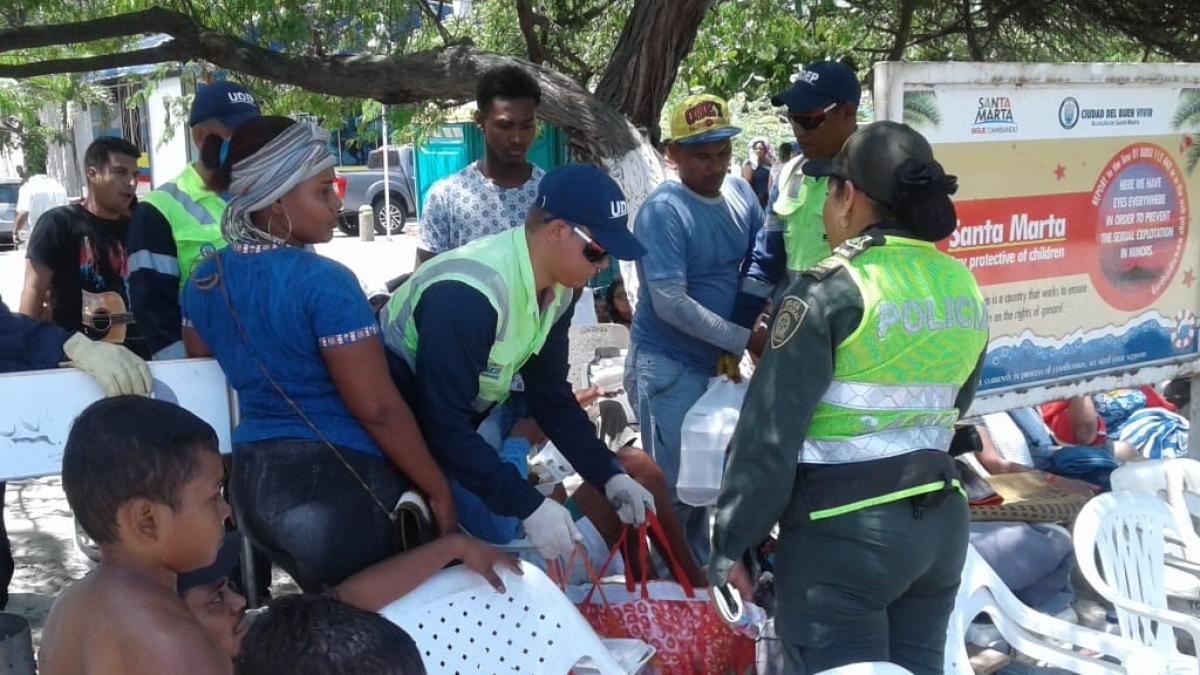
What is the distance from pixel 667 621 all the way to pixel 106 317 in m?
2.65

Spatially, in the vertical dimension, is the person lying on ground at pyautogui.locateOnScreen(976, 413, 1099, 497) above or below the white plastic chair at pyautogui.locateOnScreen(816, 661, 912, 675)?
below

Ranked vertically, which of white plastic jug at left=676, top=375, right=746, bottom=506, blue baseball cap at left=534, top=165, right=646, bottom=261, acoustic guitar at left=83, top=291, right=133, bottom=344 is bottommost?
white plastic jug at left=676, top=375, right=746, bottom=506

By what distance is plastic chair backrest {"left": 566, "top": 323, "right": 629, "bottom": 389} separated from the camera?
5.71 m

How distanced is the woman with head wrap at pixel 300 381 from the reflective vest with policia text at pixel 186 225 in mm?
938

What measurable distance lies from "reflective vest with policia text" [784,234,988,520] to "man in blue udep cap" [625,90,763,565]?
145 cm

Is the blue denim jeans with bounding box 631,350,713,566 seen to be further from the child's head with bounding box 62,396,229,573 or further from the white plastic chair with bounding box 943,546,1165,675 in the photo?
the child's head with bounding box 62,396,229,573

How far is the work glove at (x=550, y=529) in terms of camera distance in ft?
8.45

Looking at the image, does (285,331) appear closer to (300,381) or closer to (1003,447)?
(300,381)

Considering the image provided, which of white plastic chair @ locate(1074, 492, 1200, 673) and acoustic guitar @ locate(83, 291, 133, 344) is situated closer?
white plastic chair @ locate(1074, 492, 1200, 673)

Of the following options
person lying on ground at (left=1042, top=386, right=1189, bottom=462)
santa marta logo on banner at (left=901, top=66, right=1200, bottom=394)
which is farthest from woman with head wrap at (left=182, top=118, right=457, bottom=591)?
person lying on ground at (left=1042, top=386, right=1189, bottom=462)

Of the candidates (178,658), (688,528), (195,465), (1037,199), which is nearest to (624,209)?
(195,465)

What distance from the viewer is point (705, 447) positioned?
12.0ft

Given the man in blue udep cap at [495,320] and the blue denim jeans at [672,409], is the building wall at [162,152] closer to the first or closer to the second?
the blue denim jeans at [672,409]

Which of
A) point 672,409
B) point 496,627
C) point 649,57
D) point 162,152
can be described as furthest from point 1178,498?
point 162,152
